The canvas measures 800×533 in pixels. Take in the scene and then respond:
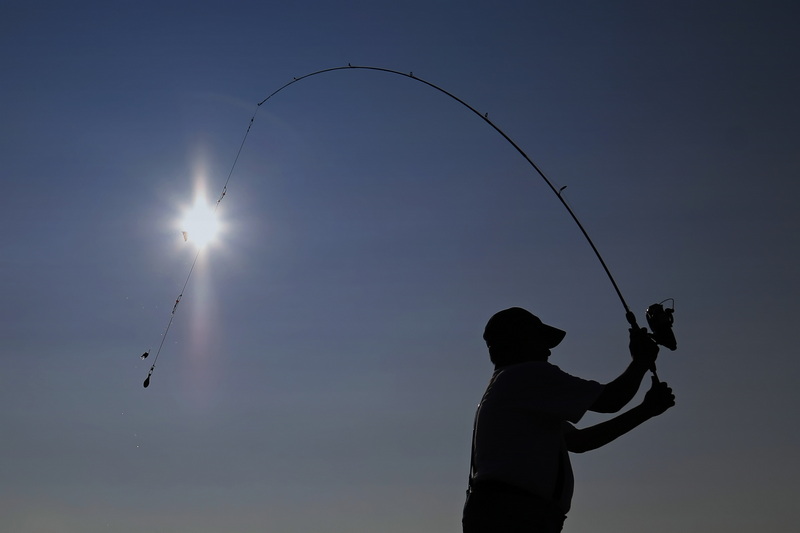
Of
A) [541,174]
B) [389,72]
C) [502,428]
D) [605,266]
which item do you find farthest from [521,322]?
[389,72]

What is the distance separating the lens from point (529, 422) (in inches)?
162

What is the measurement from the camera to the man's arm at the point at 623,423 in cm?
447

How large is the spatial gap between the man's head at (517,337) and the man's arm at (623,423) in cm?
56

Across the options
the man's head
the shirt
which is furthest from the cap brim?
the shirt

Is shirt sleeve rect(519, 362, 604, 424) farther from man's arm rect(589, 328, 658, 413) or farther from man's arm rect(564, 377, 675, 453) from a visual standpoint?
man's arm rect(564, 377, 675, 453)

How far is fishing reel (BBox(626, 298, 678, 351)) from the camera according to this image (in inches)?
191

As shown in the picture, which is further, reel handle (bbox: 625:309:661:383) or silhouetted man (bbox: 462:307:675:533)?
reel handle (bbox: 625:309:661:383)

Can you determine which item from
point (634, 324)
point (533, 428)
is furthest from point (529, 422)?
point (634, 324)

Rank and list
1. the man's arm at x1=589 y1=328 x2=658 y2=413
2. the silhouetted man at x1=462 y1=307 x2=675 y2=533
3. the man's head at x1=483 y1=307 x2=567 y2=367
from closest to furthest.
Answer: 1. the silhouetted man at x1=462 y1=307 x2=675 y2=533
2. the man's arm at x1=589 y1=328 x2=658 y2=413
3. the man's head at x1=483 y1=307 x2=567 y2=367

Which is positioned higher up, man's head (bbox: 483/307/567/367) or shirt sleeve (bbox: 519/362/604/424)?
man's head (bbox: 483/307/567/367)

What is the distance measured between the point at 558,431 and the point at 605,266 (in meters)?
2.56

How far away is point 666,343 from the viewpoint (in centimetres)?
484

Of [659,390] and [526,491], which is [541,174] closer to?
[659,390]

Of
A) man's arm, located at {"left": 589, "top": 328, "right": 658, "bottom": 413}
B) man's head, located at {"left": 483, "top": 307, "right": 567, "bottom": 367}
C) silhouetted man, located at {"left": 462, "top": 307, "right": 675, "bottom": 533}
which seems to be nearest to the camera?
silhouetted man, located at {"left": 462, "top": 307, "right": 675, "bottom": 533}
